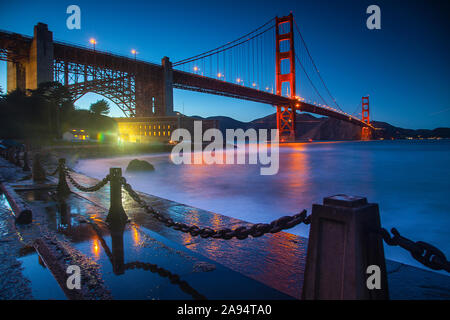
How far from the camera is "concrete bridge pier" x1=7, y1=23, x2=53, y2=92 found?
27.4 meters

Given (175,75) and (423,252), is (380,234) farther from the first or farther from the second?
(175,75)


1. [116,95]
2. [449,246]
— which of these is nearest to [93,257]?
[449,246]

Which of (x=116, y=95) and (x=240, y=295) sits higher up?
(x=116, y=95)

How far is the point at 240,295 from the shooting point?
82.8 inches

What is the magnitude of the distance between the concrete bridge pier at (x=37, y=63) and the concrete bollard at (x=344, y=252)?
32824 millimetres

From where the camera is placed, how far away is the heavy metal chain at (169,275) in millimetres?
2100

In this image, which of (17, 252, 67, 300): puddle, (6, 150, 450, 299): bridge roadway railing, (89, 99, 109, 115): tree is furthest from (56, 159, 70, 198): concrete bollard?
(89, 99, 109, 115): tree

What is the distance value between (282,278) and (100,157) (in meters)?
22.0

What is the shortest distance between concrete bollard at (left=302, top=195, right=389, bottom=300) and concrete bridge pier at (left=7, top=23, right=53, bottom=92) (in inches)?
1292

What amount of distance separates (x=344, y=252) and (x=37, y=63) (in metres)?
33.3
